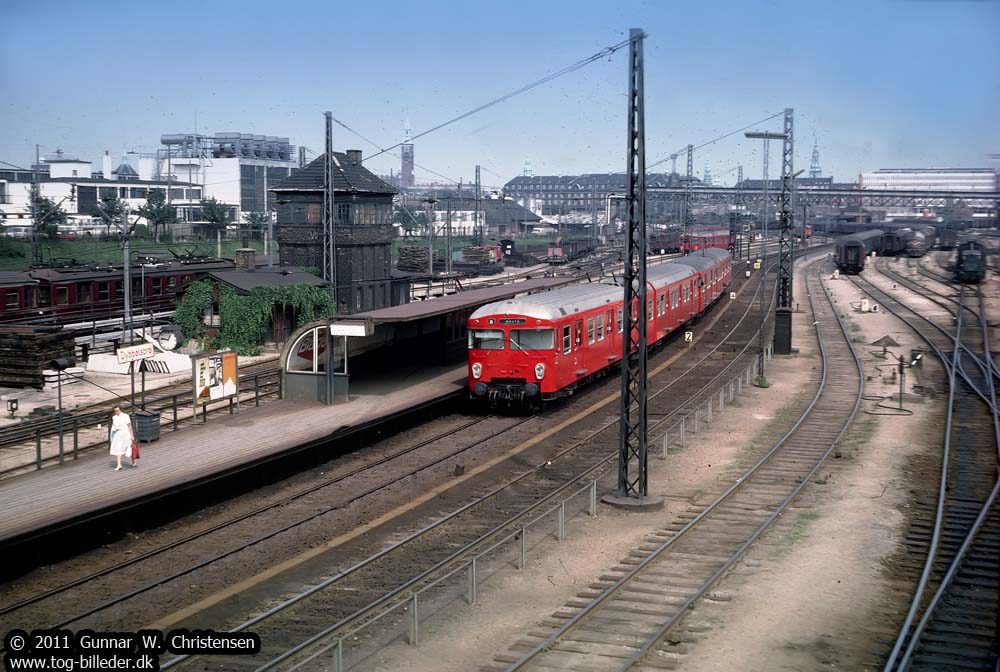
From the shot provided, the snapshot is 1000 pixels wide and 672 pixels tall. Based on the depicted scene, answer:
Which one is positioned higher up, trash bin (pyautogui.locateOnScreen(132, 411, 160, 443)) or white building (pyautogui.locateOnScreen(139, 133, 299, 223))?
white building (pyautogui.locateOnScreen(139, 133, 299, 223))

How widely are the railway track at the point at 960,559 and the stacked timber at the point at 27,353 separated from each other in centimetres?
2466

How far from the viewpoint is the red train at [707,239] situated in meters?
86.6

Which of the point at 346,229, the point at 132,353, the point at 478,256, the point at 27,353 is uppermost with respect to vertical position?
the point at 346,229

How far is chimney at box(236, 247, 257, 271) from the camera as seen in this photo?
4547 centimetres

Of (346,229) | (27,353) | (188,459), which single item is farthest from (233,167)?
(188,459)

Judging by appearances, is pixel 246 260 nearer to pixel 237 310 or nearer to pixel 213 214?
pixel 237 310

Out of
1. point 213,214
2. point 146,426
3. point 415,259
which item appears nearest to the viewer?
point 146,426

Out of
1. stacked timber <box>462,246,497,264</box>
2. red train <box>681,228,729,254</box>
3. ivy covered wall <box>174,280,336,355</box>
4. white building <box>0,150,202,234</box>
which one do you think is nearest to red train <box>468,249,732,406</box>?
ivy covered wall <box>174,280,336,355</box>

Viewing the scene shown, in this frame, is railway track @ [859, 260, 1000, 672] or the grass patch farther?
the grass patch

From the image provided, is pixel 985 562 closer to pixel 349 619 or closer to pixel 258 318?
pixel 349 619

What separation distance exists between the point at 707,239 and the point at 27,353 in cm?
6684

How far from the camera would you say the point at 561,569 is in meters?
15.1

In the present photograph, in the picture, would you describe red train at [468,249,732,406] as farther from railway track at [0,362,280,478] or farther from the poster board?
the poster board

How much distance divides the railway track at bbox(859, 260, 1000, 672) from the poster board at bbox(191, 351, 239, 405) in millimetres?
15162
